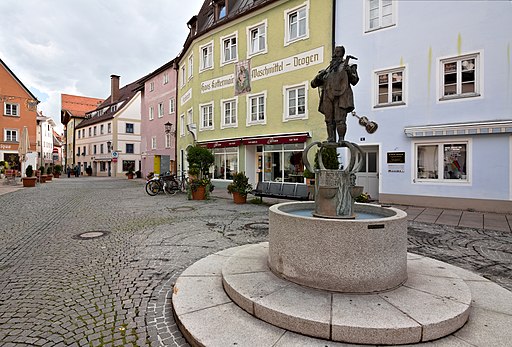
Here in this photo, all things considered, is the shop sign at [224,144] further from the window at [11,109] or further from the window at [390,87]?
the window at [11,109]

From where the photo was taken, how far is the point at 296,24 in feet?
52.5

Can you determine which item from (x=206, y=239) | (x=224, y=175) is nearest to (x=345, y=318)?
(x=206, y=239)

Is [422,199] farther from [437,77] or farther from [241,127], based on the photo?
[241,127]

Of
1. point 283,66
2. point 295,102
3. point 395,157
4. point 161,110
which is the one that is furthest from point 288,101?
point 161,110

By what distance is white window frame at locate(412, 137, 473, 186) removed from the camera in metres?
11.3

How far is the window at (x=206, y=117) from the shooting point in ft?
69.5

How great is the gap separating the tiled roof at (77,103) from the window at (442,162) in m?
67.6

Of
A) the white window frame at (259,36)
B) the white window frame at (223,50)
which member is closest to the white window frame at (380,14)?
the white window frame at (259,36)

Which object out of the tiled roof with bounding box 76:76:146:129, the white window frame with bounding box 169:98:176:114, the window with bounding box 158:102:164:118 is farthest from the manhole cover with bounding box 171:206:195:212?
the tiled roof with bounding box 76:76:146:129

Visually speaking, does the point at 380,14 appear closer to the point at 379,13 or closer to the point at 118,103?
the point at 379,13

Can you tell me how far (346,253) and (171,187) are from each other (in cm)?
1418

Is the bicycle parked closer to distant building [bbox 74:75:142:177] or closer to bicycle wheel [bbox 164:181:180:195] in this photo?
bicycle wheel [bbox 164:181:180:195]

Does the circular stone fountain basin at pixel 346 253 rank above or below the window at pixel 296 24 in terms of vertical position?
below

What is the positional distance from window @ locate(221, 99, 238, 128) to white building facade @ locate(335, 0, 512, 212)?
25.1 feet
